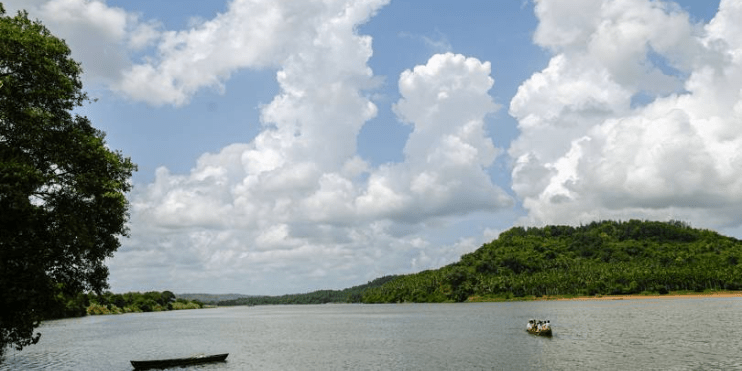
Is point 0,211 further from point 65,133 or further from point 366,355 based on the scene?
point 366,355

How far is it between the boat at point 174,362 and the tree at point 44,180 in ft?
98.6

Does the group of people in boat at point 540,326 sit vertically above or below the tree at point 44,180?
below

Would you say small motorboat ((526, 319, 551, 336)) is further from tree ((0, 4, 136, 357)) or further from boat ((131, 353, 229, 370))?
tree ((0, 4, 136, 357))

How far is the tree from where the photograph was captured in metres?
36.4

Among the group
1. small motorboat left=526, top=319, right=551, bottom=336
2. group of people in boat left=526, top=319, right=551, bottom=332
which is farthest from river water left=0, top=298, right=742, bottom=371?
group of people in boat left=526, top=319, right=551, bottom=332

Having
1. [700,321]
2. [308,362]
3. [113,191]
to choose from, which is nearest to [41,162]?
[113,191]

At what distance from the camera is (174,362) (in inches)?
2864

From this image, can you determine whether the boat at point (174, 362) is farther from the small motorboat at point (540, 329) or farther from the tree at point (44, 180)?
the small motorboat at point (540, 329)

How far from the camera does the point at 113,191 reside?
42500mm

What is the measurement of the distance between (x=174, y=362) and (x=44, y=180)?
147 feet

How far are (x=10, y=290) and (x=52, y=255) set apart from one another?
4121 mm

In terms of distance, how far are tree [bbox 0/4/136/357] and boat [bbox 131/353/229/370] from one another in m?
30.1

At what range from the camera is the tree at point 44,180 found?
36.4 metres

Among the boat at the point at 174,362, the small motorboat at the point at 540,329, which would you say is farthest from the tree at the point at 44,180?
the small motorboat at the point at 540,329
